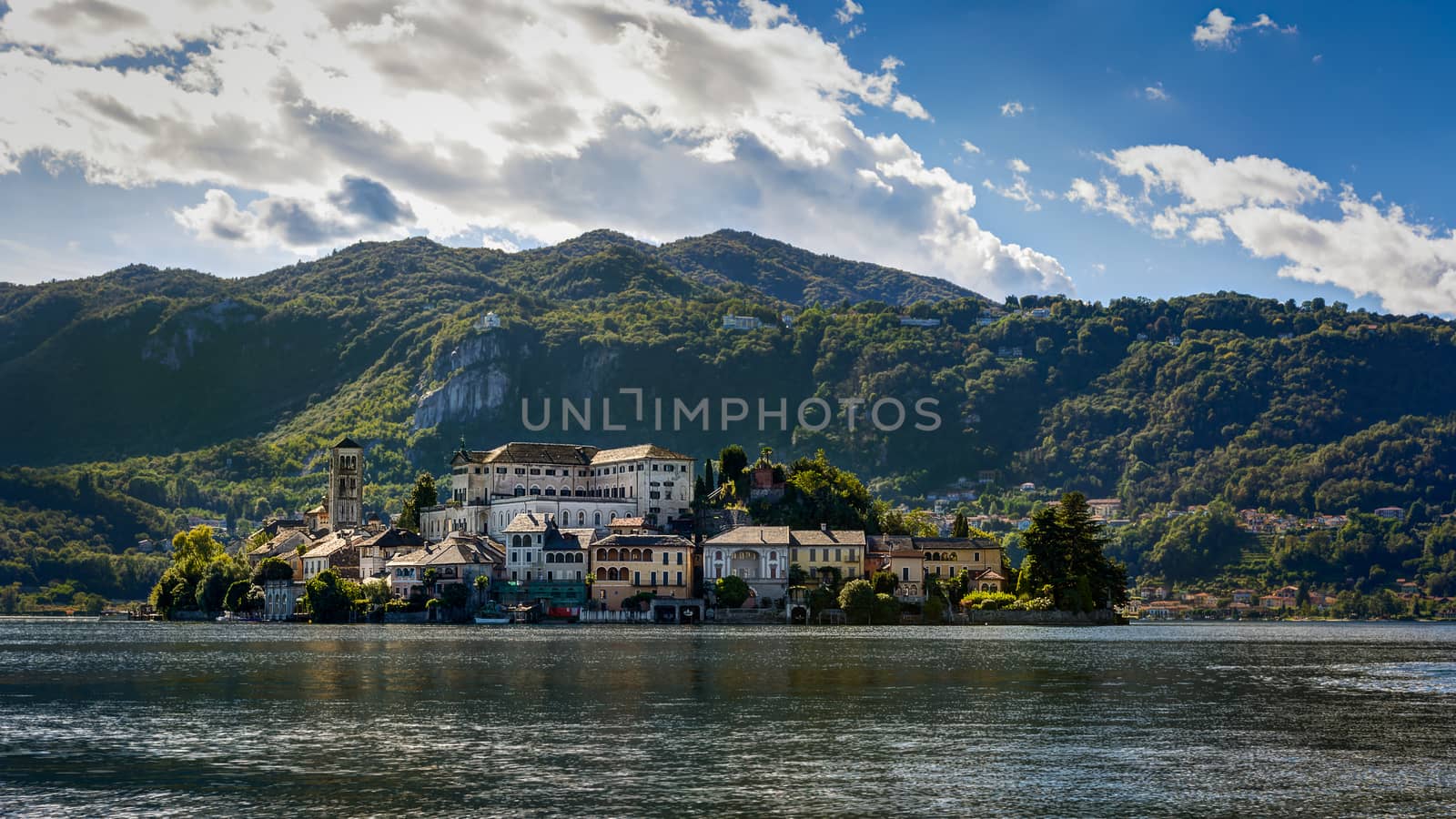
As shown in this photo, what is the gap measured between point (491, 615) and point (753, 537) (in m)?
26.4

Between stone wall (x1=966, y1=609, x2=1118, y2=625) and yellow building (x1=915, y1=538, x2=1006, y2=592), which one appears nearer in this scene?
stone wall (x1=966, y1=609, x2=1118, y2=625)

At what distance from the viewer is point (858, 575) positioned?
502 feet

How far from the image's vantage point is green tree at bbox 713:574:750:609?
490ft

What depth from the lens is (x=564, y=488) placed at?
18212 centimetres

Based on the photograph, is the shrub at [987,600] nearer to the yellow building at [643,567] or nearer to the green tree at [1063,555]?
the green tree at [1063,555]

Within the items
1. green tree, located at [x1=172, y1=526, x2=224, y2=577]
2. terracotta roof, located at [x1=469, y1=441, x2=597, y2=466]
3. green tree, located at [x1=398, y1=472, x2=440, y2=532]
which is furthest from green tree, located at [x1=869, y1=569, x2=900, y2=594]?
green tree, located at [x1=172, y1=526, x2=224, y2=577]

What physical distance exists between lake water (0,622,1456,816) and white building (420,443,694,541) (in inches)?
3263

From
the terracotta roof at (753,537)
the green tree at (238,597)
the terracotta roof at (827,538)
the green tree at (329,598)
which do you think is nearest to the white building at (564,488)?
the terracotta roof at (753,537)

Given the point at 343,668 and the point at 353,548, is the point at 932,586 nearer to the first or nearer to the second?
the point at 353,548

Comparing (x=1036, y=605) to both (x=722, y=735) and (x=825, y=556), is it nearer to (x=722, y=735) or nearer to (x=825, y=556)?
(x=825, y=556)

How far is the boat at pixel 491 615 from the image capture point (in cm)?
15125

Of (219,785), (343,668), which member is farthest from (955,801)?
(343,668)

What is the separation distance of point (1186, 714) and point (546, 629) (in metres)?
86.5

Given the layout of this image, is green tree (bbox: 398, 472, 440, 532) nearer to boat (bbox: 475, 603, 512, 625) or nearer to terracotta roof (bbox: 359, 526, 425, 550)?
terracotta roof (bbox: 359, 526, 425, 550)
